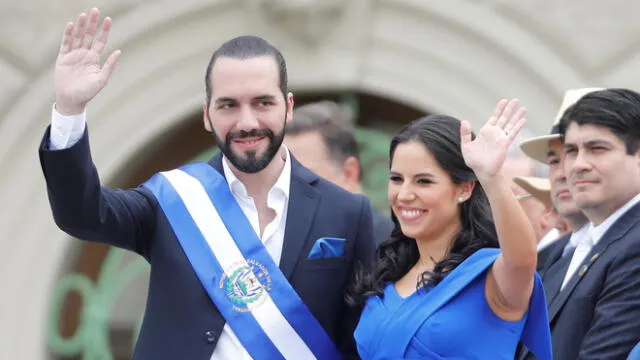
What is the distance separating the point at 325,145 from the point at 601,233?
5.58 ft

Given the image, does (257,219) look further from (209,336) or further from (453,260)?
(453,260)

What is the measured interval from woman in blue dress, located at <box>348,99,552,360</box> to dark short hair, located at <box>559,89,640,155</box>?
50cm

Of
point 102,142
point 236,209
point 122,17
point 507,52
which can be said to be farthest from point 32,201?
point 236,209

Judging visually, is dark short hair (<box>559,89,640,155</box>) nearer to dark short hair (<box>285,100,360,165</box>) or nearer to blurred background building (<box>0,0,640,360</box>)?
dark short hair (<box>285,100,360,165</box>)

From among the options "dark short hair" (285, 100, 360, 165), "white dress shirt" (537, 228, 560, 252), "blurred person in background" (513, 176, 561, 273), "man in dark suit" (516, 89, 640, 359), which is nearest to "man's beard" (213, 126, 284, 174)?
"man in dark suit" (516, 89, 640, 359)

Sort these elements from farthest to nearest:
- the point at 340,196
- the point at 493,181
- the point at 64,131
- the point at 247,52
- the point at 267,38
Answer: the point at 267,38 → the point at 340,196 → the point at 247,52 → the point at 64,131 → the point at 493,181

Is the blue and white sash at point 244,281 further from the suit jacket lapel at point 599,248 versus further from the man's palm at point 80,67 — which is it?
the suit jacket lapel at point 599,248

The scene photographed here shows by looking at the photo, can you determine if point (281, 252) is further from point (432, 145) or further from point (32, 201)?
point (32, 201)

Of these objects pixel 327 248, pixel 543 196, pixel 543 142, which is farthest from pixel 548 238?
pixel 327 248

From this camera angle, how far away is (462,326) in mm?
3738

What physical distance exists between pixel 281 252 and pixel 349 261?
0.19 meters

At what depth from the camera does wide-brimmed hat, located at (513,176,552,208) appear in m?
5.67

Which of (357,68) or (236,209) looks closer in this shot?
(236,209)

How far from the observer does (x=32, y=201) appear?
7.09 m
